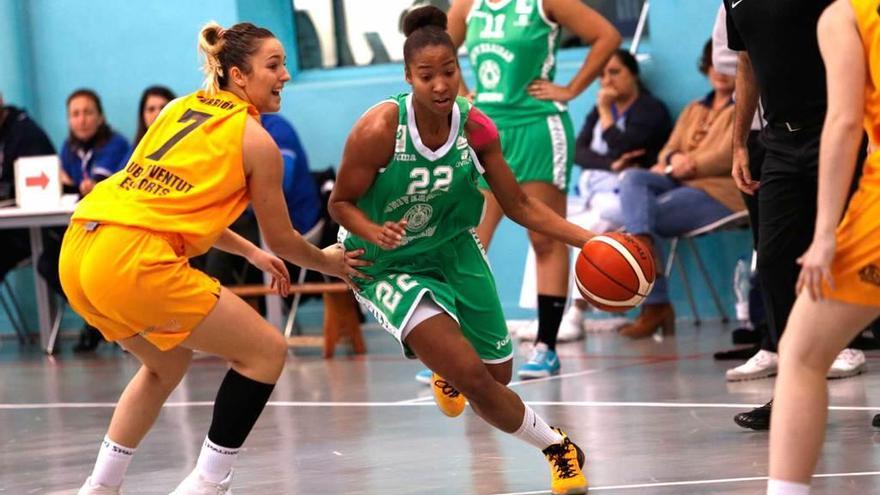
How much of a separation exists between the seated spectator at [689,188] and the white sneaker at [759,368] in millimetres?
2273

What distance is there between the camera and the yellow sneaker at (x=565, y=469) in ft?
15.3

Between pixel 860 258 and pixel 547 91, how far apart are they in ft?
14.5

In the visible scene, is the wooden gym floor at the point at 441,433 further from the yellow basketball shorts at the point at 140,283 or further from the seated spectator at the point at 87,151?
the seated spectator at the point at 87,151

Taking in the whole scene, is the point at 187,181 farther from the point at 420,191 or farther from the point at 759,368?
the point at 759,368

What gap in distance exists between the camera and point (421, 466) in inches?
208

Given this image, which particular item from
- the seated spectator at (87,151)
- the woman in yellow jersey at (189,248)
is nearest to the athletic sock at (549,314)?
the woman in yellow jersey at (189,248)

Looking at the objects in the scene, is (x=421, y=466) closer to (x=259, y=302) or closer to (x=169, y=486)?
(x=169, y=486)

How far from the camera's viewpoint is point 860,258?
11.3 feet

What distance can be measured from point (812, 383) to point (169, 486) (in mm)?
2457

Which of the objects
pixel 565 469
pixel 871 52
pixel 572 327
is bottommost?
pixel 572 327

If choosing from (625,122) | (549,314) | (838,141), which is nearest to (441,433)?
(549,314)

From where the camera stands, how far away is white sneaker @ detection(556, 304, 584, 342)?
377 inches

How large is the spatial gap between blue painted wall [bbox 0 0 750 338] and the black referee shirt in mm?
4983

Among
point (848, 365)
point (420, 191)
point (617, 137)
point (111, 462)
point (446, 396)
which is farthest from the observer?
point (617, 137)
